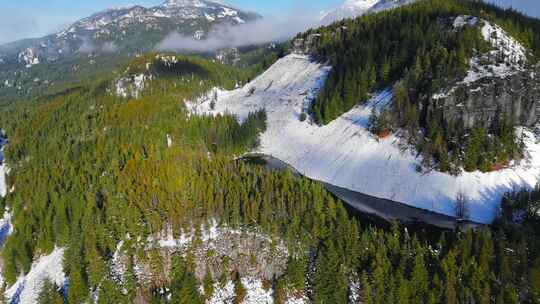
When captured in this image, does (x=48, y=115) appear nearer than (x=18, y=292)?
No

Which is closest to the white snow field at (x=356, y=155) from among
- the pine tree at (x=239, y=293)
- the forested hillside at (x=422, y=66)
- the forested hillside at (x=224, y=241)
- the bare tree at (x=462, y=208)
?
the bare tree at (x=462, y=208)

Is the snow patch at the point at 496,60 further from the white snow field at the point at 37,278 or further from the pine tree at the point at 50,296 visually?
the pine tree at the point at 50,296

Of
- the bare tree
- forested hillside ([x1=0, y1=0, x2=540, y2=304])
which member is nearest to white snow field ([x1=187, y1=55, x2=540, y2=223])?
the bare tree

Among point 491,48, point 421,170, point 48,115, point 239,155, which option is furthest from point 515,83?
point 48,115

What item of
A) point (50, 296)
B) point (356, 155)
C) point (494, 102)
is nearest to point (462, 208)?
point (356, 155)

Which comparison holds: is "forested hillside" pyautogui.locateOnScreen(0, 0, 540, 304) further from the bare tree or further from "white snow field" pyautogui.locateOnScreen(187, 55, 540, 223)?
"white snow field" pyautogui.locateOnScreen(187, 55, 540, 223)

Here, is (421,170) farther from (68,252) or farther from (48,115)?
(48,115)

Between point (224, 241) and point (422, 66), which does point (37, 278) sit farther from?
point (422, 66)
